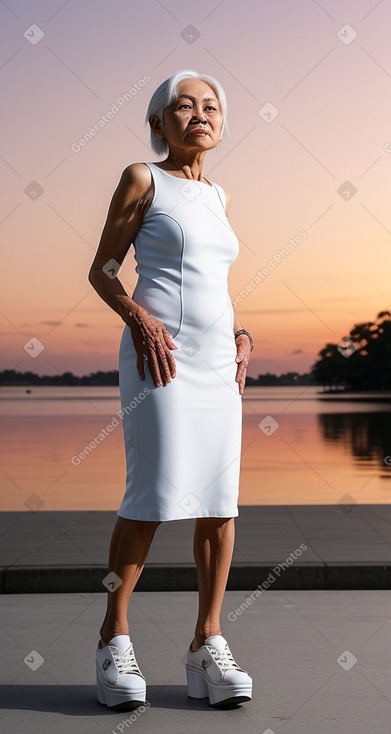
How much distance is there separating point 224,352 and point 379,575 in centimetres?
236

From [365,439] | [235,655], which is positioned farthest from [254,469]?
[235,655]

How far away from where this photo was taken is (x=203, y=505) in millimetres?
3422

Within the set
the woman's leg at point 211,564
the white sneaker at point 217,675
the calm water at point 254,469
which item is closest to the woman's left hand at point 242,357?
the woman's leg at point 211,564

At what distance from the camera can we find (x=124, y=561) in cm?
342

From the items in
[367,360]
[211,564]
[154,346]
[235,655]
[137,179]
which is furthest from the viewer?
[367,360]

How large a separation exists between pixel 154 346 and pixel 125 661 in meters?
0.97

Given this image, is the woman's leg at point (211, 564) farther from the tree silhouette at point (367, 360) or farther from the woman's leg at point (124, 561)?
the tree silhouette at point (367, 360)

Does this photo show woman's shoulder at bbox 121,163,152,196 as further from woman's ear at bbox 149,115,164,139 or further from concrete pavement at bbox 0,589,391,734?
concrete pavement at bbox 0,589,391,734

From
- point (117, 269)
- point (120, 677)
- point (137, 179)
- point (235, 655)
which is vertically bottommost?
point (120, 677)

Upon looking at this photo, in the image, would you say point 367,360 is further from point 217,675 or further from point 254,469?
point 217,675

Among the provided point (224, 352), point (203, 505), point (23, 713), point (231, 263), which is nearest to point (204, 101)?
point (231, 263)

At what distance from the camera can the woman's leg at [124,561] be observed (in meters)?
3.41

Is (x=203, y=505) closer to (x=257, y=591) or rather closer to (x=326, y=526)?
(x=257, y=591)

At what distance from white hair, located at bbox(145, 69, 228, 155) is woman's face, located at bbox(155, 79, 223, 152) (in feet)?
0.06
